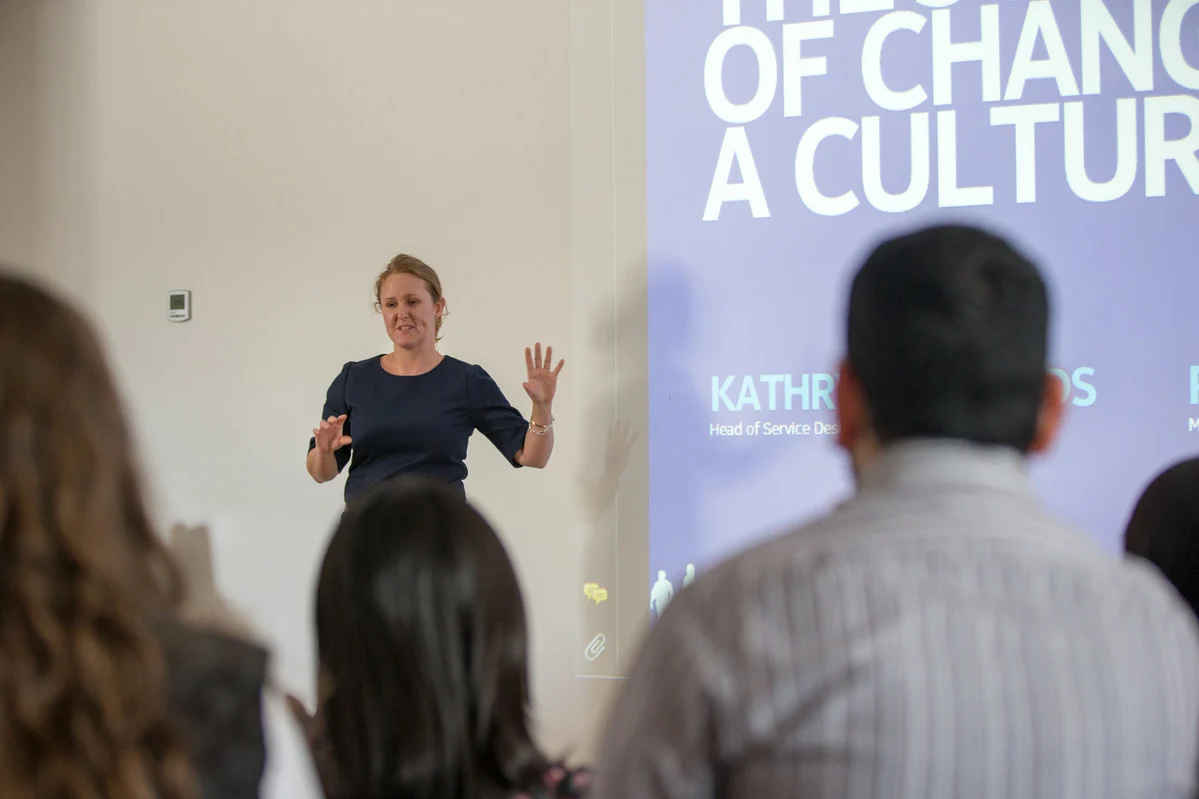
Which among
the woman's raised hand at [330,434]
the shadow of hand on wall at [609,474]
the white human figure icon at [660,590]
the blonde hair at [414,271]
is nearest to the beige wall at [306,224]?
the shadow of hand on wall at [609,474]

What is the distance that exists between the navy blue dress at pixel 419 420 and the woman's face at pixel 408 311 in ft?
0.33

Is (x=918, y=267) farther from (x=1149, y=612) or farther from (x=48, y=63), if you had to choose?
(x=48, y=63)

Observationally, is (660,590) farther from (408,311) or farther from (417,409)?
(408,311)

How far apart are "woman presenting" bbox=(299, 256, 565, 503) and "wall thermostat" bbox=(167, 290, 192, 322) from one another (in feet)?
4.21

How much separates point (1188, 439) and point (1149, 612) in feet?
7.87

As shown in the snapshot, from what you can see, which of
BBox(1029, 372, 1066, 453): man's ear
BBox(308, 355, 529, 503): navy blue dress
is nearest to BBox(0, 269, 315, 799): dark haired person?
BBox(1029, 372, 1066, 453): man's ear

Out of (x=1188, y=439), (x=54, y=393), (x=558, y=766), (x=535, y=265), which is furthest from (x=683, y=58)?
(x=54, y=393)

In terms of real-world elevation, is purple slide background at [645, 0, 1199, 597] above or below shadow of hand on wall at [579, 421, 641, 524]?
above

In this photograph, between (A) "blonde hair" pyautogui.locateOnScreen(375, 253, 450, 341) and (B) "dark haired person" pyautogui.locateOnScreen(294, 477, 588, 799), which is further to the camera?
(A) "blonde hair" pyautogui.locateOnScreen(375, 253, 450, 341)

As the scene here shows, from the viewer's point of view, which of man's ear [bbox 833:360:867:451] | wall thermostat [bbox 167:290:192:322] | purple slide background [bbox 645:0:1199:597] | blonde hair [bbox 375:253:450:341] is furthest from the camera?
wall thermostat [bbox 167:290:192:322]

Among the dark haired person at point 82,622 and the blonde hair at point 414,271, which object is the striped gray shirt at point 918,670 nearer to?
the dark haired person at point 82,622

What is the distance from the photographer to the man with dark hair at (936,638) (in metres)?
0.74

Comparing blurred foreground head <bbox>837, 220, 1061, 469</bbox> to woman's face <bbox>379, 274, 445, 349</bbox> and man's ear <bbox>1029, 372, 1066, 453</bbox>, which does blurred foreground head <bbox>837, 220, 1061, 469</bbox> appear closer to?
man's ear <bbox>1029, 372, 1066, 453</bbox>

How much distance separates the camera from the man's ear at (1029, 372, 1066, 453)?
828 millimetres
